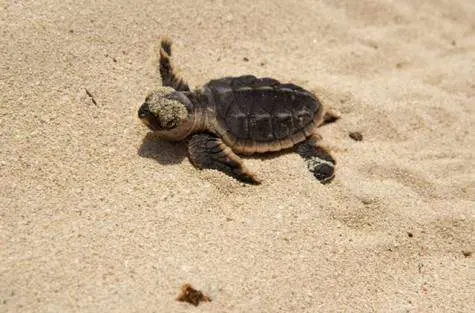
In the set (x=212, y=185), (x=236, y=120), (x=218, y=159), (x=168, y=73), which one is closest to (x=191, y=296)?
(x=212, y=185)

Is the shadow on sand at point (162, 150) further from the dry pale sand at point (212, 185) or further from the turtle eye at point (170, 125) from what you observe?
the turtle eye at point (170, 125)

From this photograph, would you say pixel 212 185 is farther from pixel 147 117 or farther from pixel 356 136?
pixel 356 136

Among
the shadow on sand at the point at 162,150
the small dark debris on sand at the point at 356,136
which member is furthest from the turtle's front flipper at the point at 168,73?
the small dark debris on sand at the point at 356,136

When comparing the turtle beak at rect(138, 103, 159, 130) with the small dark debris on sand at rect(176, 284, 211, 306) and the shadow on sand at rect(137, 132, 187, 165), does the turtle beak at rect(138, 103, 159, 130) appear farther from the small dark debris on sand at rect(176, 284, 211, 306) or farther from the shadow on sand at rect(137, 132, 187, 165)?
the small dark debris on sand at rect(176, 284, 211, 306)

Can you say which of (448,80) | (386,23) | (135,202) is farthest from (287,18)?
(135,202)

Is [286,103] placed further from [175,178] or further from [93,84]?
[93,84]

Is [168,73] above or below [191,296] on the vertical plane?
above
